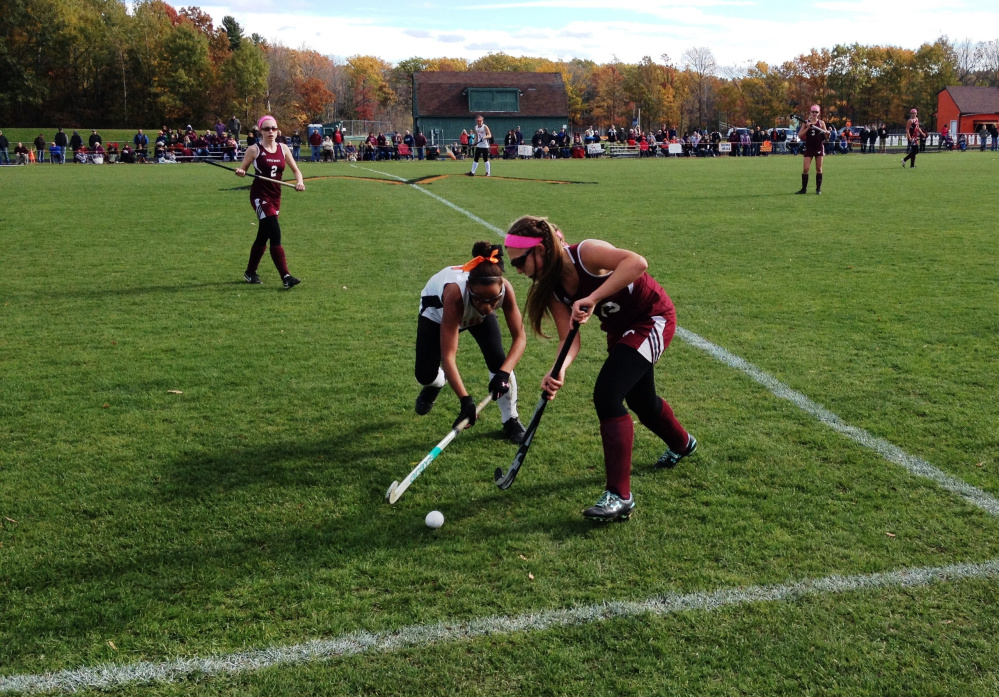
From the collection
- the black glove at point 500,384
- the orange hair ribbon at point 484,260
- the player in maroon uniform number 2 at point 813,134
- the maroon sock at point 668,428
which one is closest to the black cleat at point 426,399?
the black glove at point 500,384

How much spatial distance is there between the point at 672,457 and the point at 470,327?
156cm

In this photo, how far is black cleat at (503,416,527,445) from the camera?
532 cm

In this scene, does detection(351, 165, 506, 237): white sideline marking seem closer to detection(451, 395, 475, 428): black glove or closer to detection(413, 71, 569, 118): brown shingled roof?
detection(451, 395, 475, 428): black glove

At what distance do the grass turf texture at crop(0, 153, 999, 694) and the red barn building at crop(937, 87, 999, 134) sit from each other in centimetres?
7548

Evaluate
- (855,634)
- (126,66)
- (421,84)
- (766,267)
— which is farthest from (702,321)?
(126,66)

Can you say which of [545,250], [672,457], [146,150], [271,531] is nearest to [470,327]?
[545,250]

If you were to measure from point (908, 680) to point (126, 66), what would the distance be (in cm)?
7890

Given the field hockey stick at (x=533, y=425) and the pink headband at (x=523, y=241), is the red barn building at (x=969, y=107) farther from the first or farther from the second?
the pink headband at (x=523, y=241)

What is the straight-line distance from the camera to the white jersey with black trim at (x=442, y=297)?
485cm

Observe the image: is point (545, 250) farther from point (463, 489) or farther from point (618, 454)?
point (463, 489)

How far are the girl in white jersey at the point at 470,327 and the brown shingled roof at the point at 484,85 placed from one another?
69132 millimetres

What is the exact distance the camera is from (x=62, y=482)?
184 inches

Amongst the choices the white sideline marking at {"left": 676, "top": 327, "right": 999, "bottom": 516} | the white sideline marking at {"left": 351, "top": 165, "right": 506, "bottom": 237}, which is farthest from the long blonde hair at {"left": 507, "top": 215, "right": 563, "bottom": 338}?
the white sideline marking at {"left": 351, "top": 165, "right": 506, "bottom": 237}

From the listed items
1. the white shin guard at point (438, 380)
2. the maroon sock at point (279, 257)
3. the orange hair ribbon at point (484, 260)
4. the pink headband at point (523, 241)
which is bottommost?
the white shin guard at point (438, 380)
